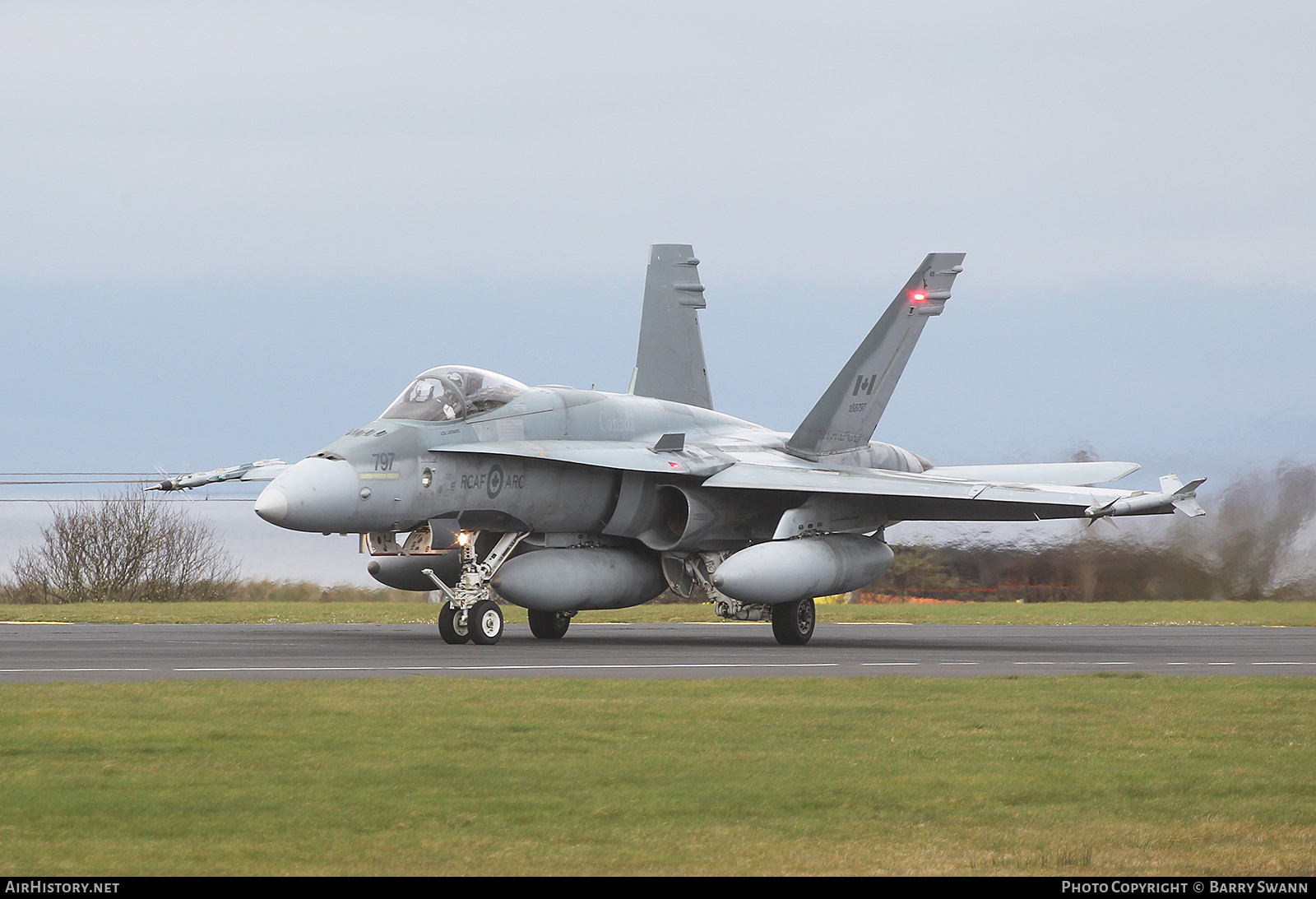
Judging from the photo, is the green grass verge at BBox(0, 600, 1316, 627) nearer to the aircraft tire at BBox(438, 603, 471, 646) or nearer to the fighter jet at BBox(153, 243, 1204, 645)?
the fighter jet at BBox(153, 243, 1204, 645)

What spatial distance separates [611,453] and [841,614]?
13.4 metres

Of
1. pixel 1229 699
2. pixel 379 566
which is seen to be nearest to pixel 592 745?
pixel 1229 699

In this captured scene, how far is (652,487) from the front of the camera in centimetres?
2128

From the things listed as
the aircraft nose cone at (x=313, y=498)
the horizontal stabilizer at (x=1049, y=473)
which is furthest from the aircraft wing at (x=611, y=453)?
the horizontal stabilizer at (x=1049, y=473)

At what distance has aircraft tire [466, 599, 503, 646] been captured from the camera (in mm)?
19047

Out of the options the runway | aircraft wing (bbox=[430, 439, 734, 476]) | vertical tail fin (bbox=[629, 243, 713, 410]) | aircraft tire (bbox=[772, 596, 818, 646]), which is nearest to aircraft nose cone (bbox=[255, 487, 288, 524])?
the runway

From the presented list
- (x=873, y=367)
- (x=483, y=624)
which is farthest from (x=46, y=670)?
(x=873, y=367)

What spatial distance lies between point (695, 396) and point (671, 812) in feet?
69.9

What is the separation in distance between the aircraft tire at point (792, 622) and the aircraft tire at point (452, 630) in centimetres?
437

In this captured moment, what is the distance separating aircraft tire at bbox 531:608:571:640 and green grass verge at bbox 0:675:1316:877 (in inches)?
384

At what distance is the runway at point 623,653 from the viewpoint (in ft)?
46.3

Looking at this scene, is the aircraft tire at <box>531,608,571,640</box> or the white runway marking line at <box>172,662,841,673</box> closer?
the white runway marking line at <box>172,662,841,673</box>

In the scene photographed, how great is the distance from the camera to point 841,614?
32.4 metres
